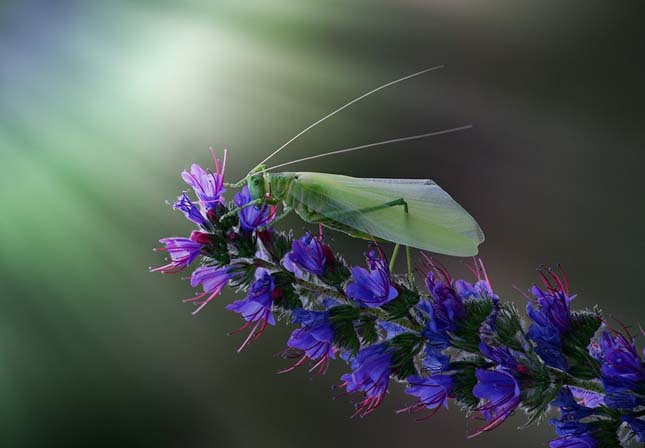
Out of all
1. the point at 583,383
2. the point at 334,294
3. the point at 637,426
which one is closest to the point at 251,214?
the point at 334,294

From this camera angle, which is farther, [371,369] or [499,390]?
[371,369]

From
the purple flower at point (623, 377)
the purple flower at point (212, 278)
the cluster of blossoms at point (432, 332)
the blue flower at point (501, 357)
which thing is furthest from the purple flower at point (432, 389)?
the purple flower at point (212, 278)

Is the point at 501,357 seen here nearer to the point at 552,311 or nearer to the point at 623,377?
the point at 552,311

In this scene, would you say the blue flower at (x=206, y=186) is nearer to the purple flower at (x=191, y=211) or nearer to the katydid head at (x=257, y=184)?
the purple flower at (x=191, y=211)

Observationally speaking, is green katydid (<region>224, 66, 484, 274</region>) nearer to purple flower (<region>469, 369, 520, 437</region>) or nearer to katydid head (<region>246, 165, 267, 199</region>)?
katydid head (<region>246, 165, 267, 199</region>)

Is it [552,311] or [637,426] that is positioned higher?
[552,311]

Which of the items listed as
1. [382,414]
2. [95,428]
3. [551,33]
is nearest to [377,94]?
[551,33]
